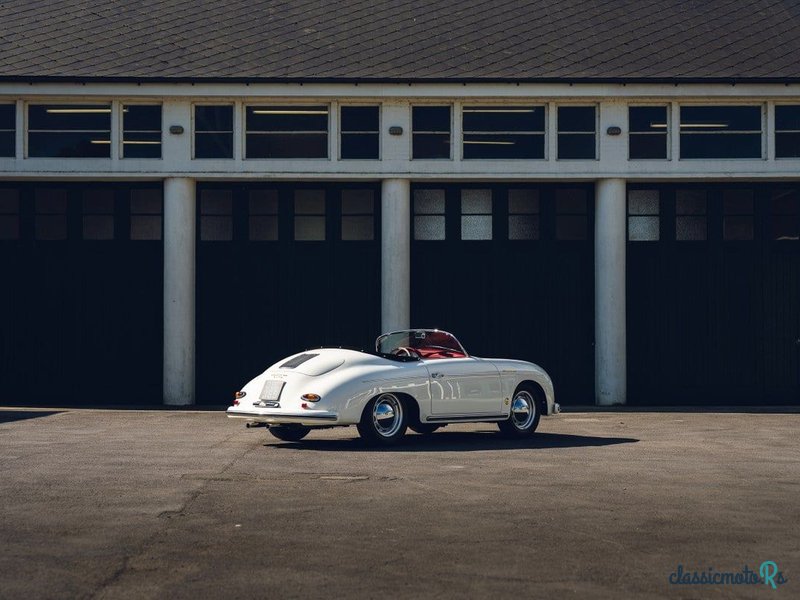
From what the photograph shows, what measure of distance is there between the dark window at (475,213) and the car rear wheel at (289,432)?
1174cm

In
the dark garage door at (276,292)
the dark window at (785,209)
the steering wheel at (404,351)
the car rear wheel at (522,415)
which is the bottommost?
the car rear wheel at (522,415)

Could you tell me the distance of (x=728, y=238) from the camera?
26.5 m

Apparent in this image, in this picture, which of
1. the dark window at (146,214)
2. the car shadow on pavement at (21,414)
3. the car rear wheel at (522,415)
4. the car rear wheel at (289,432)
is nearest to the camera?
the car rear wheel at (289,432)

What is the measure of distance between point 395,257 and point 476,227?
2.01 meters

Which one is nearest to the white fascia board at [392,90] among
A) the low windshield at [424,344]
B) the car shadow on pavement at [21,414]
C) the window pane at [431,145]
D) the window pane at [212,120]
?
the window pane at [212,120]

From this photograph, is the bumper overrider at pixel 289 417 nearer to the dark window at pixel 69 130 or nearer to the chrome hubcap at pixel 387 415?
the chrome hubcap at pixel 387 415

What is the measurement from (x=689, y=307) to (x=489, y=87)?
6.26 metres

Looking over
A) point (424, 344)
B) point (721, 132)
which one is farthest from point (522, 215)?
point (424, 344)

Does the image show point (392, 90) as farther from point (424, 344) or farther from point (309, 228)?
point (424, 344)

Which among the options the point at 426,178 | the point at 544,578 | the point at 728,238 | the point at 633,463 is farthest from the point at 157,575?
the point at 728,238

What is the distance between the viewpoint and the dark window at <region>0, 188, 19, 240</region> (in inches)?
1040

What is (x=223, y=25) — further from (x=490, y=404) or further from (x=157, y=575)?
(x=157, y=575)

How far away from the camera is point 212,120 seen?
2606 centimetres

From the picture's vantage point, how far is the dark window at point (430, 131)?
1025 inches
